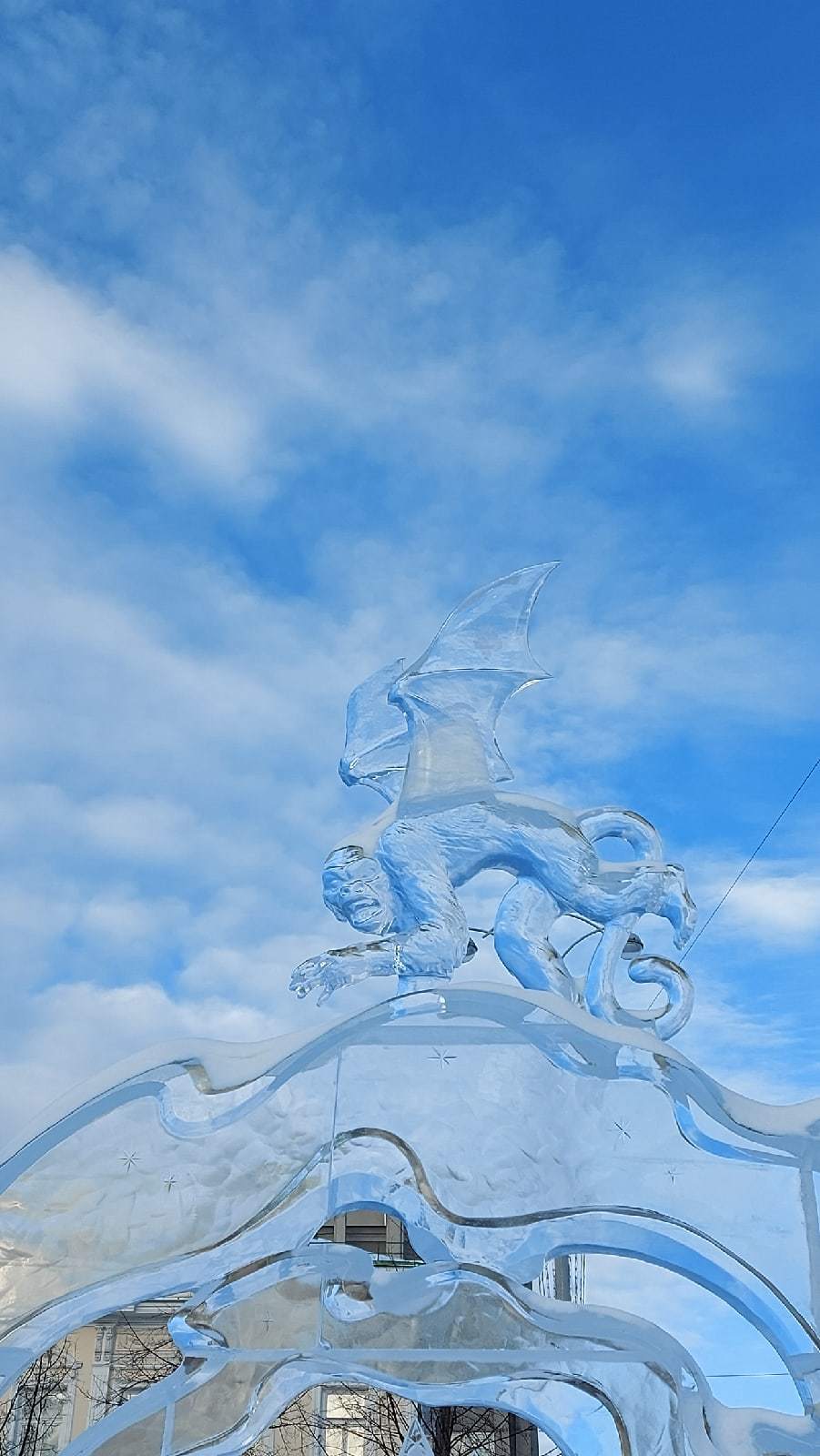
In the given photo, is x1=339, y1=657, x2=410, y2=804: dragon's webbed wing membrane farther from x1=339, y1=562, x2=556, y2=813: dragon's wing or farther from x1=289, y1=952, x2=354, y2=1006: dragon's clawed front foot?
x1=289, y1=952, x2=354, y2=1006: dragon's clawed front foot

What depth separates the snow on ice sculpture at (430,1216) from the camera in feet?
12.3

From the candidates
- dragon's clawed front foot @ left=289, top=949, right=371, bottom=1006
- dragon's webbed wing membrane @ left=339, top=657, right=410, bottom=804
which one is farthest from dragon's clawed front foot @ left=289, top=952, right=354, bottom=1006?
dragon's webbed wing membrane @ left=339, top=657, right=410, bottom=804

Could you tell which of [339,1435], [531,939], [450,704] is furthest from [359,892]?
[339,1435]

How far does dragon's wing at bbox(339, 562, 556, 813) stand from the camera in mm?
4793

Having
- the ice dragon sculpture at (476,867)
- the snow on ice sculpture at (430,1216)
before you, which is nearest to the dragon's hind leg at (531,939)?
the ice dragon sculpture at (476,867)

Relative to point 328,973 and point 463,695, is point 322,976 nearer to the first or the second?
point 328,973

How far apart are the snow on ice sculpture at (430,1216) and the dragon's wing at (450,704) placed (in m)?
0.95

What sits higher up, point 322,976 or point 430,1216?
point 322,976

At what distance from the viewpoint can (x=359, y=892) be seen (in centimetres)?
466

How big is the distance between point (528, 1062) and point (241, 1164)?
94 centimetres

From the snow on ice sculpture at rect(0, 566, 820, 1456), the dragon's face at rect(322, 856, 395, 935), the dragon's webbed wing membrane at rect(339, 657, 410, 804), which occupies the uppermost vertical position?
the dragon's webbed wing membrane at rect(339, 657, 410, 804)

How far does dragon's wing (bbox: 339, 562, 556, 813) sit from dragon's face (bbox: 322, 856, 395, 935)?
280 millimetres

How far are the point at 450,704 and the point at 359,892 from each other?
796mm

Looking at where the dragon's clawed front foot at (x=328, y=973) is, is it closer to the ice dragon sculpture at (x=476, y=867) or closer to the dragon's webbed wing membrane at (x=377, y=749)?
the ice dragon sculpture at (x=476, y=867)
